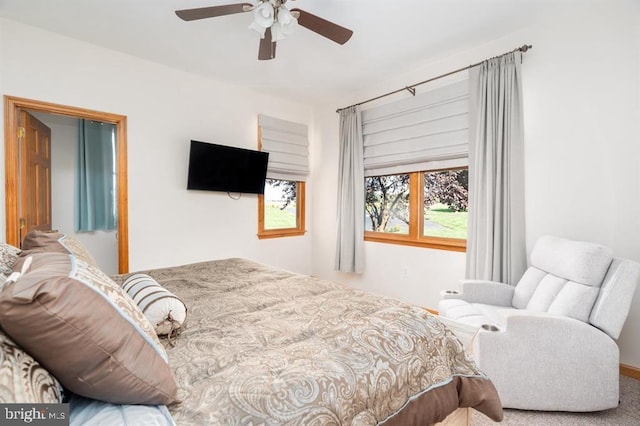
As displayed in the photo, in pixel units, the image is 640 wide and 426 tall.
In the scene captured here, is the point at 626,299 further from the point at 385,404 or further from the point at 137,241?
the point at 137,241

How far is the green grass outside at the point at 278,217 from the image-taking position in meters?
4.41

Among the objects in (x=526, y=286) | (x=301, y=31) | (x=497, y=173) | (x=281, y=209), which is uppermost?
(x=301, y=31)

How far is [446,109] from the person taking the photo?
3.18 metres

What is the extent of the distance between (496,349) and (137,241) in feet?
10.8

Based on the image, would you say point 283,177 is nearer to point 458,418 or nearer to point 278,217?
point 278,217

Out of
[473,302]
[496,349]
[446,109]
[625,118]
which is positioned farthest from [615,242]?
[446,109]

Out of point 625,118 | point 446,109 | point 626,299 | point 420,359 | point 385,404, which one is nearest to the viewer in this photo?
point 385,404

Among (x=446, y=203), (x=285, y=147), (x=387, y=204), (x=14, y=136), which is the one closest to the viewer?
(x=14, y=136)

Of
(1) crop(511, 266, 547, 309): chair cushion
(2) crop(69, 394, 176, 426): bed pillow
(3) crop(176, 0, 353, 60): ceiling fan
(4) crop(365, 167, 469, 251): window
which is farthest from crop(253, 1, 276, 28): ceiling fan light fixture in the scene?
(1) crop(511, 266, 547, 309): chair cushion

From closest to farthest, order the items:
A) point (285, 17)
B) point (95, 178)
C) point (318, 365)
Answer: point (318, 365), point (285, 17), point (95, 178)

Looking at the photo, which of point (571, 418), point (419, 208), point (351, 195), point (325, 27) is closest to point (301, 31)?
point (325, 27)

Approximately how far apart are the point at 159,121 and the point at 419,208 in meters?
3.03

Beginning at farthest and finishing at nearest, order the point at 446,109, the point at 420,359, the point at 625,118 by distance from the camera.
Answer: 1. the point at 446,109
2. the point at 625,118
3. the point at 420,359

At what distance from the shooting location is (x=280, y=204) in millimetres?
4586
